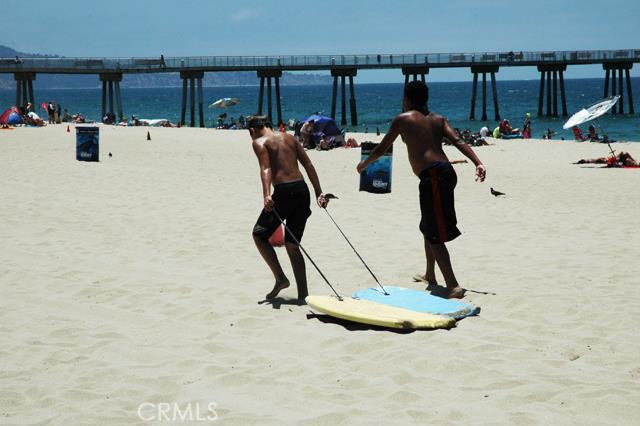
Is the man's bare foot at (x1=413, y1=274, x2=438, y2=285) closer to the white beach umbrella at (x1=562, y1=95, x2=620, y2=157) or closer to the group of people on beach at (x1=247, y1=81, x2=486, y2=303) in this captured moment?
the group of people on beach at (x1=247, y1=81, x2=486, y2=303)

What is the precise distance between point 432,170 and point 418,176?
0.12 meters

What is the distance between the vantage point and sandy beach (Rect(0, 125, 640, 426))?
3936 mm

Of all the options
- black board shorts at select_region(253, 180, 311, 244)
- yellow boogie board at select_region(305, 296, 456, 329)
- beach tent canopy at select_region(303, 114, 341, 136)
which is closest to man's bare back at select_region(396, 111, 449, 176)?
black board shorts at select_region(253, 180, 311, 244)

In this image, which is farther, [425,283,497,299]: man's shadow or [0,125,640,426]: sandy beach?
[425,283,497,299]: man's shadow

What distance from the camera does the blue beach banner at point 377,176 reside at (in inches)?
481

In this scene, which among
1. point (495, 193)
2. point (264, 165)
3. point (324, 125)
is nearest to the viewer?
point (264, 165)

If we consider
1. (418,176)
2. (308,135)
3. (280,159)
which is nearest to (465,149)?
(418,176)

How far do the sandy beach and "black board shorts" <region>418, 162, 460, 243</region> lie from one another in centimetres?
57

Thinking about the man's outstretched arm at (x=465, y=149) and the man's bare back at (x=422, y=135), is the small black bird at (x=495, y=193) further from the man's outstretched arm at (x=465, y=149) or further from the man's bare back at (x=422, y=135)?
the man's bare back at (x=422, y=135)

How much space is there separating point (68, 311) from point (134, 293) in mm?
645

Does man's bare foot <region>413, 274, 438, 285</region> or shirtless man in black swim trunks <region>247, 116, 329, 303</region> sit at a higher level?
shirtless man in black swim trunks <region>247, 116, 329, 303</region>

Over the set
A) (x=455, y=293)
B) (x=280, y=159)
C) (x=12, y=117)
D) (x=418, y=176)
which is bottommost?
(x=455, y=293)

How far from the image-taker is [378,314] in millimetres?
5203

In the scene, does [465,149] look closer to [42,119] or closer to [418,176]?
[418,176]
